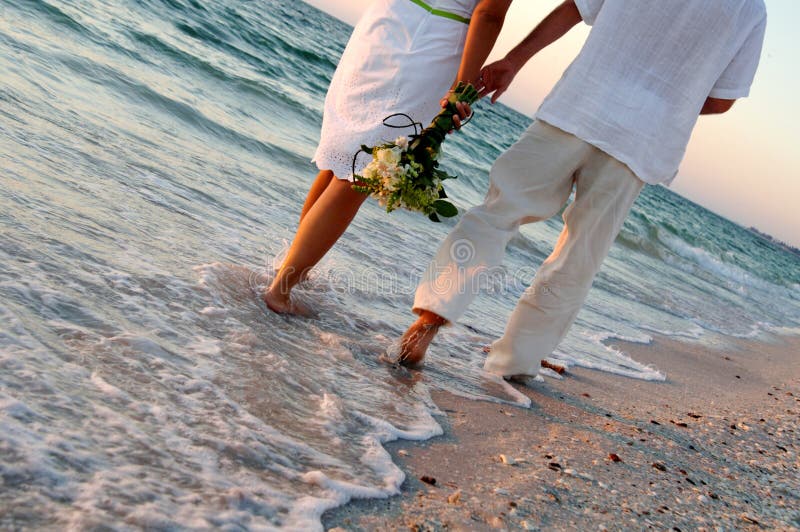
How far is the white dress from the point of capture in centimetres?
324

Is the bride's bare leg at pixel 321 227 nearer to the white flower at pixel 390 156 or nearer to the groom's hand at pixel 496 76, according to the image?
the white flower at pixel 390 156

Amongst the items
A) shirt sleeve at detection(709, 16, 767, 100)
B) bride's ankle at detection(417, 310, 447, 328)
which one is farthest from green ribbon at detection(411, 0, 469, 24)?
bride's ankle at detection(417, 310, 447, 328)

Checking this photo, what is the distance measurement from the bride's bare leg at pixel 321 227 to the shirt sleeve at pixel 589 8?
4.12 ft

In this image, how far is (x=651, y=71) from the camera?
316cm

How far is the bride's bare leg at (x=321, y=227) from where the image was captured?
347 cm

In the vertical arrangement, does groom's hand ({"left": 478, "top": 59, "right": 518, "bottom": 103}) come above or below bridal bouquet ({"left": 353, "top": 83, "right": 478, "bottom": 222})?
above

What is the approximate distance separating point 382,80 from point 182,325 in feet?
4.44

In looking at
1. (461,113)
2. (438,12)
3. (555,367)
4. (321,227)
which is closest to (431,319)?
(321,227)

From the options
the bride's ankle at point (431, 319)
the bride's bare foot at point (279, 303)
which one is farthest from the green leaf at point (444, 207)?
the bride's bare foot at point (279, 303)

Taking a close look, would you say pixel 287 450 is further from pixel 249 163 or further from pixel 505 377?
pixel 249 163

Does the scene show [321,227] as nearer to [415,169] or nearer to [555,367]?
[415,169]

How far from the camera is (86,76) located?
7.36 meters

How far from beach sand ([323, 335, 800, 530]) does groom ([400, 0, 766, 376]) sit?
1.89 ft

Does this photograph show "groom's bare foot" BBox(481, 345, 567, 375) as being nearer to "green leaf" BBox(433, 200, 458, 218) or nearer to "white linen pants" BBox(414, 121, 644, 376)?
"white linen pants" BBox(414, 121, 644, 376)
